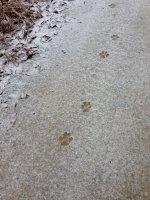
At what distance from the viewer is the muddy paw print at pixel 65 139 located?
3.71ft

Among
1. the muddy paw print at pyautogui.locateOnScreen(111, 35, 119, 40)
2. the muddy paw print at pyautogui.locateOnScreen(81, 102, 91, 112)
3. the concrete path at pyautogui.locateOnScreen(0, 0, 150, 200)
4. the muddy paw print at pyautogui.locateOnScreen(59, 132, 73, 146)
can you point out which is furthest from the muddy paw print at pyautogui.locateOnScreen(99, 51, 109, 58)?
the muddy paw print at pyautogui.locateOnScreen(59, 132, 73, 146)

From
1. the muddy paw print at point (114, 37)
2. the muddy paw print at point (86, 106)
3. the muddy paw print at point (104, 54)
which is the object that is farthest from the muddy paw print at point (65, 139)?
the muddy paw print at point (114, 37)

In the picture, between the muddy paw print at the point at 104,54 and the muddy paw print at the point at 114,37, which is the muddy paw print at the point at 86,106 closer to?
the muddy paw print at the point at 104,54

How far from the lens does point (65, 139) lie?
115 centimetres

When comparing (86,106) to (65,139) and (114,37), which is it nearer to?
(65,139)

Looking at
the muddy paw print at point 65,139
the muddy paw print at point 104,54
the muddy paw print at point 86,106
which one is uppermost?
the muddy paw print at point 104,54

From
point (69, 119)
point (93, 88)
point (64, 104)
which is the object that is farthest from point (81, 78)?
point (69, 119)

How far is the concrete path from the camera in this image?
99 cm

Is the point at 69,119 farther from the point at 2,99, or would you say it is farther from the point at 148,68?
the point at 148,68

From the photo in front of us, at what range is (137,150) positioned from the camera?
106 cm

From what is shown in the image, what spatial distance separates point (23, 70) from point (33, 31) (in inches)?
21.3

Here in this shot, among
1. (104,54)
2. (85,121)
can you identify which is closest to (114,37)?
(104,54)

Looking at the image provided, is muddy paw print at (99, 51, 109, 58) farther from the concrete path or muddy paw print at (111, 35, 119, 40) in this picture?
muddy paw print at (111, 35, 119, 40)

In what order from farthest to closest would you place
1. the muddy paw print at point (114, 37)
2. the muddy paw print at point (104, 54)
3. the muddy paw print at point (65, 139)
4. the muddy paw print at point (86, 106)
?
1. the muddy paw print at point (114, 37)
2. the muddy paw print at point (104, 54)
3. the muddy paw print at point (86, 106)
4. the muddy paw print at point (65, 139)
